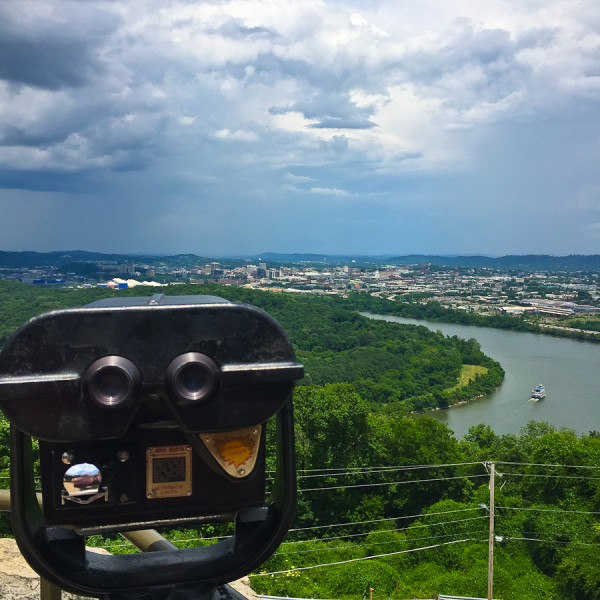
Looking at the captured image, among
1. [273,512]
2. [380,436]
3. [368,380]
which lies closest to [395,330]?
[368,380]

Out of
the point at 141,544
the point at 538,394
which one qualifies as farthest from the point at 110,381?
the point at 538,394

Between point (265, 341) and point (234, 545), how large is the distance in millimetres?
350

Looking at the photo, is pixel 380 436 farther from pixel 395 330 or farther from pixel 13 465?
pixel 395 330

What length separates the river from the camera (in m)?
23.1

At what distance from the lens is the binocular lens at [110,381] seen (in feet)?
2.24

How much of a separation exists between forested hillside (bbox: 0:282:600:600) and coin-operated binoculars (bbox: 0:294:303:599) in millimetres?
5438

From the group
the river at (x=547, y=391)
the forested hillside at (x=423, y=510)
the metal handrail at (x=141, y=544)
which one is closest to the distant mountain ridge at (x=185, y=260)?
the river at (x=547, y=391)

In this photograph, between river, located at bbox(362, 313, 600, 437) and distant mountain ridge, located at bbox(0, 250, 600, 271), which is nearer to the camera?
river, located at bbox(362, 313, 600, 437)

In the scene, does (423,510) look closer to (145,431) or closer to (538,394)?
(145,431)

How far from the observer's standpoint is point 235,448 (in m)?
0.78

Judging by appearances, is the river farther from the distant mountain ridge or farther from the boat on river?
the distant mountain ridge

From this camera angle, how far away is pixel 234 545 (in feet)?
2.87

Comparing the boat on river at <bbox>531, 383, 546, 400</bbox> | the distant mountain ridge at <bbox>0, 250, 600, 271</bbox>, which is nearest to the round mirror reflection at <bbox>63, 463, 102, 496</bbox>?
the boat on river at <bbox>531, 383, 546, 400</bbox>

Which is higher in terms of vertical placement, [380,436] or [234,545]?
[234,545]
